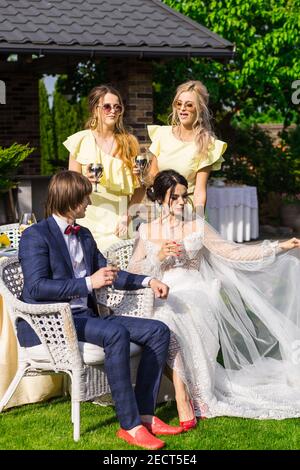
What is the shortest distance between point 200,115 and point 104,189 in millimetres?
799

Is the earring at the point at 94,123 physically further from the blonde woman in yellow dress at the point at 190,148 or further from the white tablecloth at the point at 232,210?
the white tablecloth at the point at 232,210

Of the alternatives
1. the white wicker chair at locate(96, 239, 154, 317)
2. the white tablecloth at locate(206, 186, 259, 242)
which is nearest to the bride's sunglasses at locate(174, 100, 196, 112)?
the white wicker chair at locate(96, 239, 154, 317)

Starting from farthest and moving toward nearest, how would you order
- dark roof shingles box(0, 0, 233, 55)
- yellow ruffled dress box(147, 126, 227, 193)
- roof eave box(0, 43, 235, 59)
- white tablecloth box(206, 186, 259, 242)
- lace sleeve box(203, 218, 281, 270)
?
white tablecloth box(206, 186, 259, 242), dark roof shingles box(0, 0, 233, 55), roof eave box(0, 43, 235, 59), yellow ruffled dress box(147, 126, 227, 193), lace sleeve box(203, 218, 281, 270)

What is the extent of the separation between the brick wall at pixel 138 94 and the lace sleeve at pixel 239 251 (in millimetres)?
5613

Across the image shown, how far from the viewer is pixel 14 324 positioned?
4.62m

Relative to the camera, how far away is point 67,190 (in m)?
4.38

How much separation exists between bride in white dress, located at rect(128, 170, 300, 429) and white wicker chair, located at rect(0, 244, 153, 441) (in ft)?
1.02

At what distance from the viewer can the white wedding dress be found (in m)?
4.79

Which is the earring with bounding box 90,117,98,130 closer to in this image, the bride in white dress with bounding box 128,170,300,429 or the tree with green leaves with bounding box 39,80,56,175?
the bride in white dress with bounding box 128,170,300,429

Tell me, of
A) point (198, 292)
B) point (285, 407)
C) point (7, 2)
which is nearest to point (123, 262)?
point (198, 292)

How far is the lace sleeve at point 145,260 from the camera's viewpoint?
5020mm

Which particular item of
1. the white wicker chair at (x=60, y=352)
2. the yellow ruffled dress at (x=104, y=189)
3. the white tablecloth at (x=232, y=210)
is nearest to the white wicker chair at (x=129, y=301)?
the white wicker chair at (x=60, y=352)

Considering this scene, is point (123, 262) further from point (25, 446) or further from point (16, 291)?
point (25, 446)

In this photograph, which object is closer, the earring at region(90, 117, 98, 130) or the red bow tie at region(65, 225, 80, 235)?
the red bow tie at region(65, 225, 80, 235)
